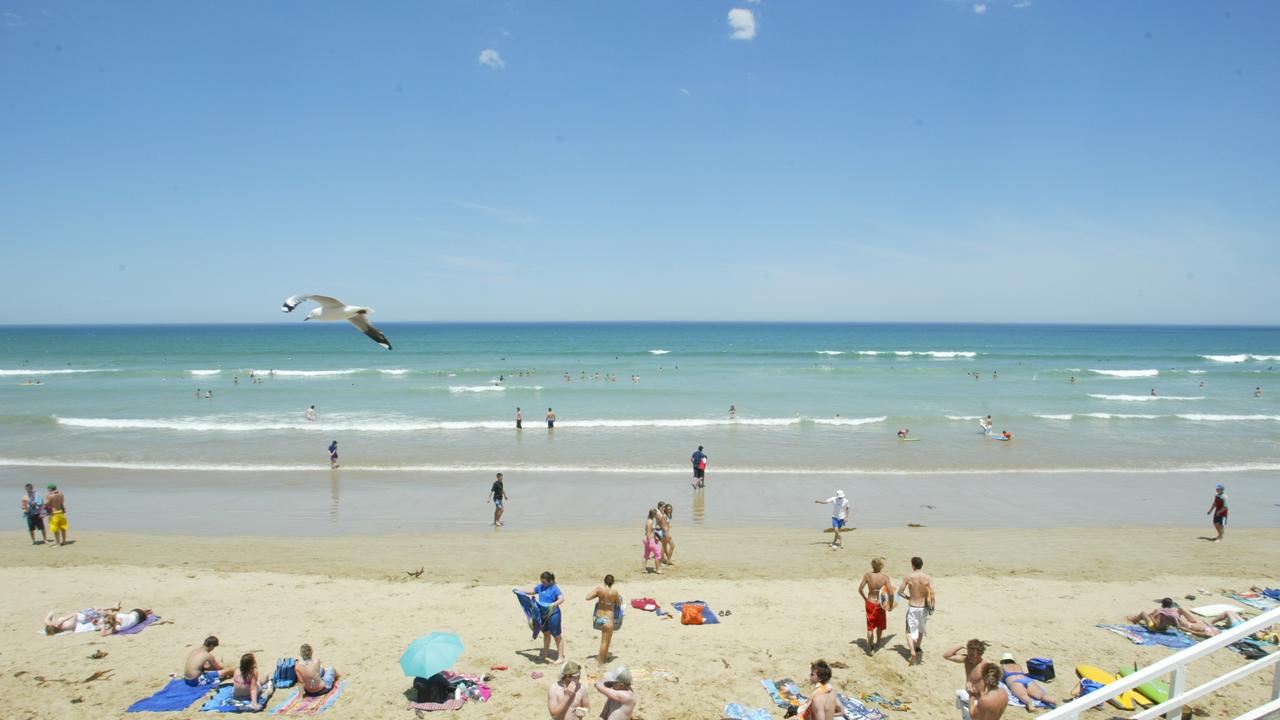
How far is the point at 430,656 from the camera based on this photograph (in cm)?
729

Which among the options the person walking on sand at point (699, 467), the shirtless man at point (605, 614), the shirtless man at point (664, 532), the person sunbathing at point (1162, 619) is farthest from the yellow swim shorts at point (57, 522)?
the person sunbathing at point (1162, 619)

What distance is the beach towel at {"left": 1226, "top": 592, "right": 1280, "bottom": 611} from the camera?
31.7 feet

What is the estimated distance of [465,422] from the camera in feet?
98.2

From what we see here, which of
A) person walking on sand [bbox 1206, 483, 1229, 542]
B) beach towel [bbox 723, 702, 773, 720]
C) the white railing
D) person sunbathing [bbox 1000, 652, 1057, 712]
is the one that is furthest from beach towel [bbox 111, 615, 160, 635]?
→ person walking on sand [bbox 1206, 483, 1229, 542]

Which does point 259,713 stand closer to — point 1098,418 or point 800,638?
→ point 800,638

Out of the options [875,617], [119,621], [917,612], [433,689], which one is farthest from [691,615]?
[119,621]

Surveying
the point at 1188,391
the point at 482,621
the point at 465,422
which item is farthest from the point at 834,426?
the point at 1188,391

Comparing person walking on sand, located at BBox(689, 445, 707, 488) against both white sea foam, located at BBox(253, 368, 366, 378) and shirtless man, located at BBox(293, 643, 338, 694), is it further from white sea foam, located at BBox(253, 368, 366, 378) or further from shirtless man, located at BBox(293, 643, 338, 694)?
white sea foam, located at BBox(253, 368, 366, 378)

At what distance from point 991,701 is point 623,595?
220 inches

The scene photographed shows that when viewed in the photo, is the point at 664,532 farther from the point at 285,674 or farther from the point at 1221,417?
the point at 1221,417

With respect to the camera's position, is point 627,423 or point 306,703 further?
point 627,423

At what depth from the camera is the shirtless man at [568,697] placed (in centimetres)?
650

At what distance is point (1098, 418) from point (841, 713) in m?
30.5

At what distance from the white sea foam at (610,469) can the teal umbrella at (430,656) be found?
13.0 metres
